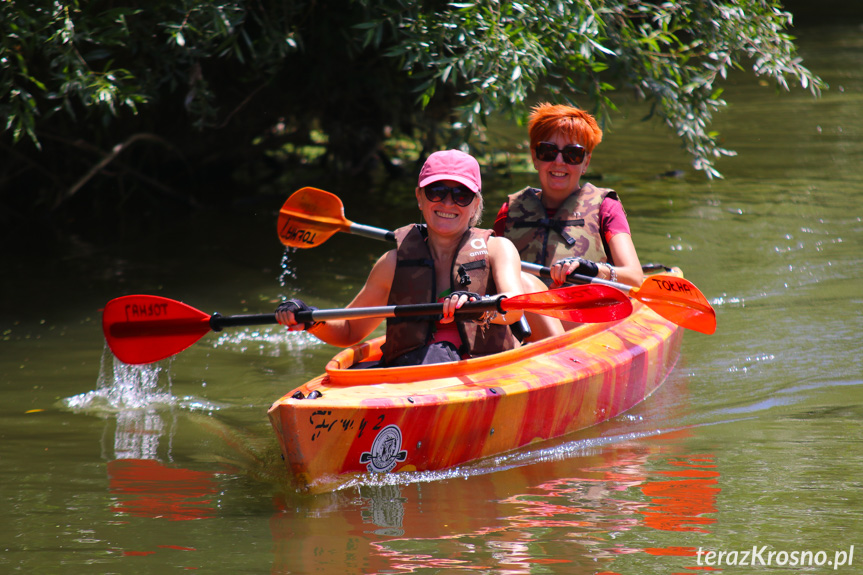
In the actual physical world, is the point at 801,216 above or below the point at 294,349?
above

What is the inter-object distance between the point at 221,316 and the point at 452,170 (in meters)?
1.12

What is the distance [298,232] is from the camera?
5258 mm

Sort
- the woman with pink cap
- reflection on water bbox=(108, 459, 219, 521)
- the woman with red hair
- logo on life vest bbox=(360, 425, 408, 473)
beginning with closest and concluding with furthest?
reflection on water bbox=(108, 459, 219, 521)
logo on life vest bbox=(360, 425, 408, 473)
the woman with pink cap
the woman with red hair

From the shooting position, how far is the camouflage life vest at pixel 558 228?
4.64 meters

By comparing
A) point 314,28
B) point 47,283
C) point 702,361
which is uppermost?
point 314,28

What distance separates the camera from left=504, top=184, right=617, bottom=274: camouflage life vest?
4641 mm

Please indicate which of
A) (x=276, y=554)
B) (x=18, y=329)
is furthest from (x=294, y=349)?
(x=276, y=554)

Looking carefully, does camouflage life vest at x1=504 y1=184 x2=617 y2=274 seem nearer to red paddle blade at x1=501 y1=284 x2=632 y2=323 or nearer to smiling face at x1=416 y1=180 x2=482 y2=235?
red paddle blade at x1=501 y1=284 x2=632 y2=323

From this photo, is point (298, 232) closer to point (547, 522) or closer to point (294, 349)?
point (294, 349)

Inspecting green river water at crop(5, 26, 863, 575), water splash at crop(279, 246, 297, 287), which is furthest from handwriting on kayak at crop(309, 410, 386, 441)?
water splash at crop(279, 246, 297, 287)

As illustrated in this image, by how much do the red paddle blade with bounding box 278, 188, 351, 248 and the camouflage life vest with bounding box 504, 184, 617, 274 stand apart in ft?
3.30

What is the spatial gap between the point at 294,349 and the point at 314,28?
3.16 m

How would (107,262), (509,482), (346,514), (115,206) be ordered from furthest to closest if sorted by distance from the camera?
(115,206) < (107,262) < (509,482) < (346,514)

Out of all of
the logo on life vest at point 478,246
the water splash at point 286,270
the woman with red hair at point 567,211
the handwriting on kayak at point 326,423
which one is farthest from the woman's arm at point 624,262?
the water splash at point 286,270
